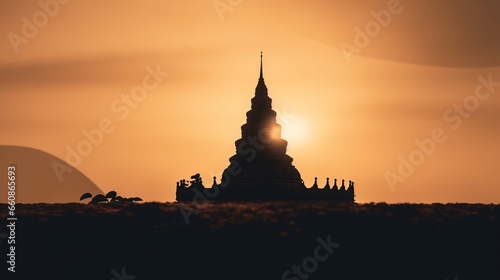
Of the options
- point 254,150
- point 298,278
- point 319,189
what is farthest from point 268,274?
point 254,150

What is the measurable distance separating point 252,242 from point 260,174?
52684 millimetres

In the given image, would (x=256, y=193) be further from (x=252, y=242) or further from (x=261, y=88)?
(x=252, y=242)

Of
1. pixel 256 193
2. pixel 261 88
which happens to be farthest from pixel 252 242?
pixel 261 88

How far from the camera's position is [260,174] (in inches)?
4478

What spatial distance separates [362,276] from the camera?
186 ft

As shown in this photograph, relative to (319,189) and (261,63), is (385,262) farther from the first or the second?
(261,63)

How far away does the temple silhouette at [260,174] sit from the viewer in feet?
350

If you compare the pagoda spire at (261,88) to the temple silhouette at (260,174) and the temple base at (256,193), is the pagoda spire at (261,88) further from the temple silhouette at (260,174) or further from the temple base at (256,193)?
the temple base at (256,193)

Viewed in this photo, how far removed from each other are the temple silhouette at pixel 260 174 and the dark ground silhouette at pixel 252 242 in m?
33.4

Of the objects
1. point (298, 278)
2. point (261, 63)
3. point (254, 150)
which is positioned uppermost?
point (261, 63)

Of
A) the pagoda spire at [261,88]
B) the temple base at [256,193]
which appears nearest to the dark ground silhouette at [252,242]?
the temple base at [256,193]

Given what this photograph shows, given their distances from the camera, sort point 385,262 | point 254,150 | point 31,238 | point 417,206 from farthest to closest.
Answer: point 254,150 < point 417,206 < point 31,238 < point 385,262

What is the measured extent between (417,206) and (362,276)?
21.3 m

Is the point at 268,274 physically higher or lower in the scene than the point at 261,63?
lower
